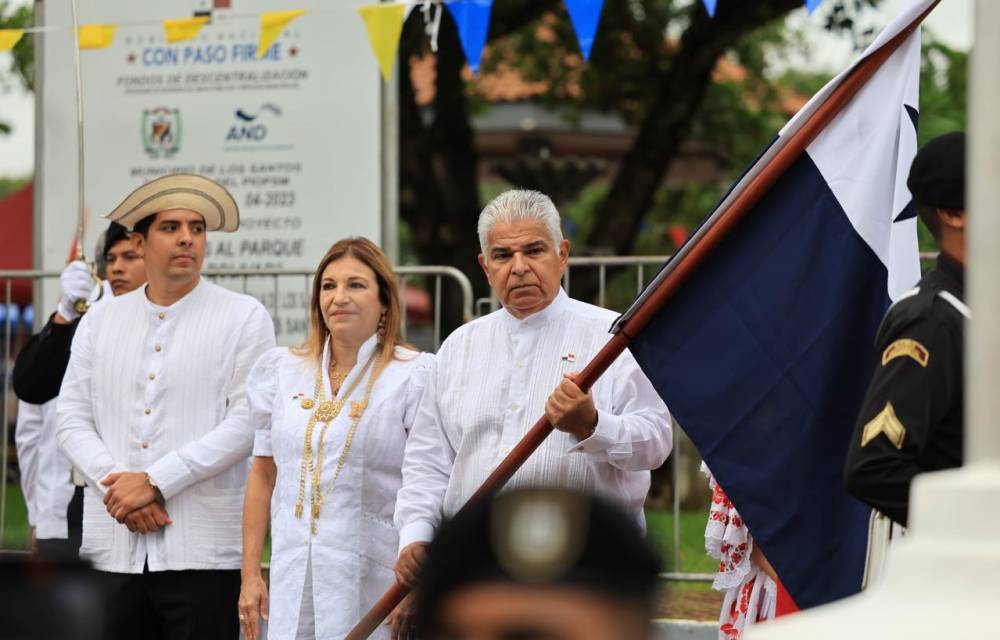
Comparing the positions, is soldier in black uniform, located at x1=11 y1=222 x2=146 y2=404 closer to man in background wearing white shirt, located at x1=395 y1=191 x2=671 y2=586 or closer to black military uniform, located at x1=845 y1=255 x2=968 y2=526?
man in background wearing white shirt, located at x1=395 y1=191 x2=671 y2=586

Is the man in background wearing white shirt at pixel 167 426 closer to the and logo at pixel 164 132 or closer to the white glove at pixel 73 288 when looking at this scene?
the white glove at pixel 73 288

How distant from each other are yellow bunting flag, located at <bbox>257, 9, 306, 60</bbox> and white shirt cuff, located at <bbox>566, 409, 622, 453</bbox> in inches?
192

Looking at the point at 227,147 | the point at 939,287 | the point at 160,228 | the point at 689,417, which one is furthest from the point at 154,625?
the point at 227,147

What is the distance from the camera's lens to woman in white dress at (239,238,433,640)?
228 inches

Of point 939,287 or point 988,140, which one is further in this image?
point 939,287

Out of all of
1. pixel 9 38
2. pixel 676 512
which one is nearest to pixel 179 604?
pixel 676 512

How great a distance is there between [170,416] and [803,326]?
259 cm

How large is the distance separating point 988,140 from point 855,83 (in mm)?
2874

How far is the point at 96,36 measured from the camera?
9789 millimetres

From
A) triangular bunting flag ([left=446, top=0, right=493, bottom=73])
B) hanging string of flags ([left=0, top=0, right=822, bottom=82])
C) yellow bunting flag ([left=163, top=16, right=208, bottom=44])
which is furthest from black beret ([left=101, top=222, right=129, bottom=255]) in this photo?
yellow bunting flag ([left=163, top=16, right=208, bottom=44])

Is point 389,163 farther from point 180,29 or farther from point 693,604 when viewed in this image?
point 693,604

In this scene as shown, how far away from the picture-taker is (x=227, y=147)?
994 cm

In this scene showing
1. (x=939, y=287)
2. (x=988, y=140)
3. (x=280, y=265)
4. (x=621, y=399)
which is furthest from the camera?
(x=280, y=265)

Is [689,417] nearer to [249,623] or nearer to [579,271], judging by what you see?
[249,623]
